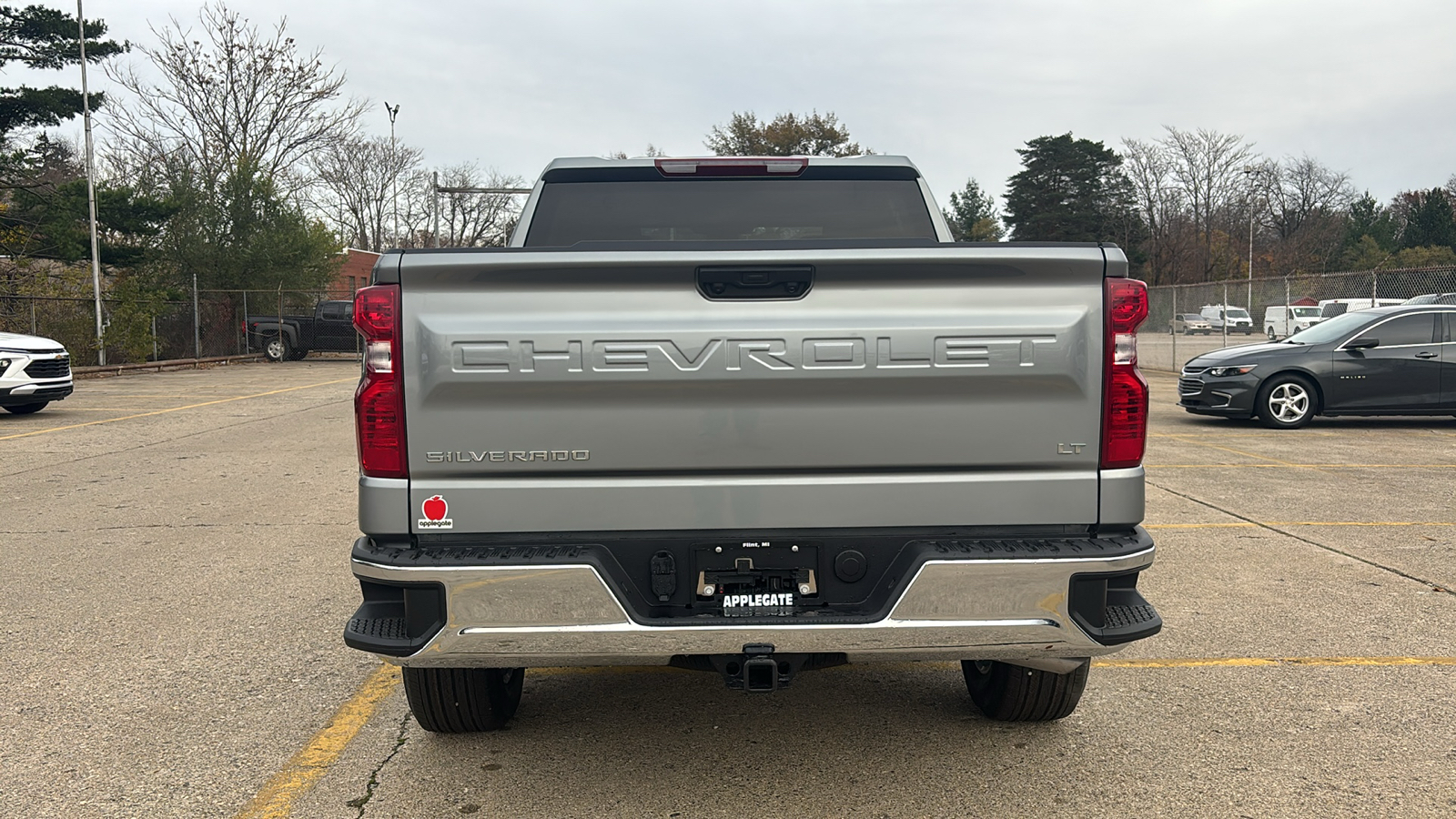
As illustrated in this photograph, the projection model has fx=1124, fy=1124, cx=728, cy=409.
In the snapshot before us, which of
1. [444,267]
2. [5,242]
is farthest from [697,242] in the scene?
[5,242]

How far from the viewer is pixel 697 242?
10.0 ft

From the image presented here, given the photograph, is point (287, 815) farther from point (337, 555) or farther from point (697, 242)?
point (337, 555)

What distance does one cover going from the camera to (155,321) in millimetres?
31578

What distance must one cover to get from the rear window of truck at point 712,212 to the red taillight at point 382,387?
63.1 inches

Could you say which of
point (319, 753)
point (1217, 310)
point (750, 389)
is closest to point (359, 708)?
point (319, 753)

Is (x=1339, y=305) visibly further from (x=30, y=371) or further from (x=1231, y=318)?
(x=30, y=371)

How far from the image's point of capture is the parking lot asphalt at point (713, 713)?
11.1ft

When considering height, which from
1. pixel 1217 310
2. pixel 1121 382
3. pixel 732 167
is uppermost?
pixel 732 167

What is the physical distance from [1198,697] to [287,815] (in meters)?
3.22

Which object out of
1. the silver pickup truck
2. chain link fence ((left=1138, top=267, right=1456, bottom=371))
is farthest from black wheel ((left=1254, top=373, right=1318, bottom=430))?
the silver pickup truck

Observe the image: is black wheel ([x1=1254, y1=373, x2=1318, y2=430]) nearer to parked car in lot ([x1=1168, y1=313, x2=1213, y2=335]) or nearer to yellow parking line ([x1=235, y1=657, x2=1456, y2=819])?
yellow parking line ([x1=235, y1=657, x2=1456, y2=819])

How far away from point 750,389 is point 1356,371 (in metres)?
12.7

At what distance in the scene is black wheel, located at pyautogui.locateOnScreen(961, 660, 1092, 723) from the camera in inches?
148

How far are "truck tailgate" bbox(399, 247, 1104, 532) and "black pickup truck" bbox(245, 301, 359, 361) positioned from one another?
112ft
